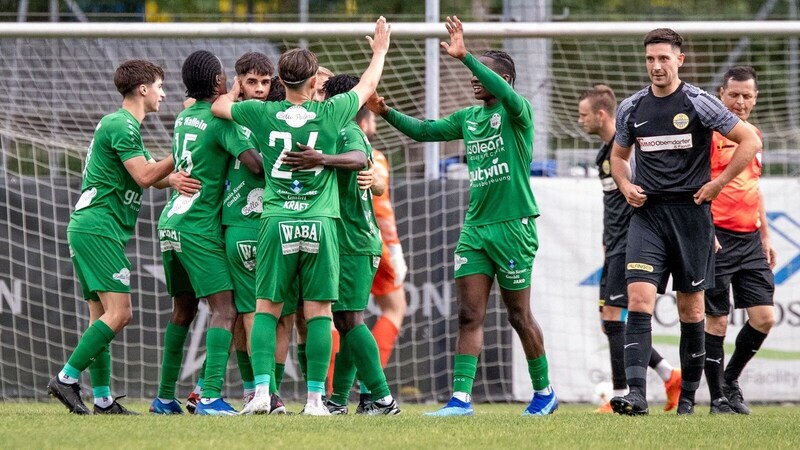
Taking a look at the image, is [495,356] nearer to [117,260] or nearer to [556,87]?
[556,87]

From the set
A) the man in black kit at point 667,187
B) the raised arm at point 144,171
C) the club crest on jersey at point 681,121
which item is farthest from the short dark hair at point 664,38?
the raised arm at point 144,171

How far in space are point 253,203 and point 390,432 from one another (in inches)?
79.4

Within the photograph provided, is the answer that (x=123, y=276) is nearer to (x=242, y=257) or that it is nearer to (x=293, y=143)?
(x=242, y=257)

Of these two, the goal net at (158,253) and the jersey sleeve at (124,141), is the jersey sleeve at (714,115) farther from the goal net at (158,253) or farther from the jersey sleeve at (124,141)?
the goal net at (158,253)

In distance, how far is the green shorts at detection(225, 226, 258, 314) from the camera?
276 inches

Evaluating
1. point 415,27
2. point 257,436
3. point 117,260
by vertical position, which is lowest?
point 257,436

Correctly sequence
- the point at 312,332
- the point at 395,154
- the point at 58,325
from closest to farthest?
1. the point at 312,332
2. the point at 58,325
3. the point at 395,154

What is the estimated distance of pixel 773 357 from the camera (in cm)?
1064

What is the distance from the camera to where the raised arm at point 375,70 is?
22.0ft

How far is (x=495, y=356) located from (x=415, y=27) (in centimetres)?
319

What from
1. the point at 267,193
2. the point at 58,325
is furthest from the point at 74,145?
the point at 267,193

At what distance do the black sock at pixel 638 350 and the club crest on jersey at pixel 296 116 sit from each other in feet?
7.43

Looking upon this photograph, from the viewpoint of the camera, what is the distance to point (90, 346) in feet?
22.9

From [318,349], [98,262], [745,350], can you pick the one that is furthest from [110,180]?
[745,350]
